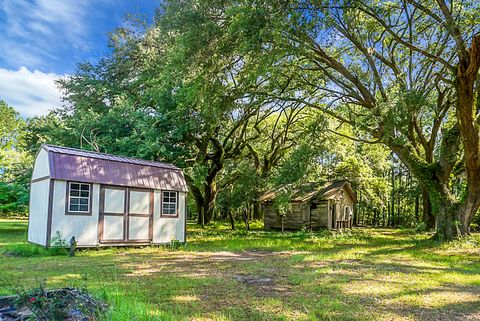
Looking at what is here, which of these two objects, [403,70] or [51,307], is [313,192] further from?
[51,307]

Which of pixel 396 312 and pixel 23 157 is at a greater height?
pixel 23 157

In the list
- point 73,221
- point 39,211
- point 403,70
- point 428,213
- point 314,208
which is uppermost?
point 403,70

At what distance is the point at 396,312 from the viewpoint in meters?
4.75

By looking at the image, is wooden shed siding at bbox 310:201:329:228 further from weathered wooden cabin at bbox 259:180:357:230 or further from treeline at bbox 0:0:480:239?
treeline at bbox 0:0:480:239

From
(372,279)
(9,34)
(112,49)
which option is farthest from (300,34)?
(112,49)

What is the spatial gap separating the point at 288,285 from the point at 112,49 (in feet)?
59.2

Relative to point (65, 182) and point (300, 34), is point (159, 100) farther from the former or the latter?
point (300, 34)

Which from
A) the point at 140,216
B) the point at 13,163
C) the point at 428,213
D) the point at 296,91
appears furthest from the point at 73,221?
the point at 428,213

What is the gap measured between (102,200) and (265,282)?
6680 millimetres

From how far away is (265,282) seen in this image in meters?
6.60

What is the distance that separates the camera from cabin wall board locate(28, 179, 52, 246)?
1029cm

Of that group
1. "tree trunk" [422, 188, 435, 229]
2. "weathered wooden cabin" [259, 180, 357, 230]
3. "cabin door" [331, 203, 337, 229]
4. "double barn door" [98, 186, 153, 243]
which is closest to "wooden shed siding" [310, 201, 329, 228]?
"weathered wooden cabin" [259, 180, 357, 230]

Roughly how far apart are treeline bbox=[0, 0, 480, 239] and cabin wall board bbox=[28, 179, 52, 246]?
330 cm

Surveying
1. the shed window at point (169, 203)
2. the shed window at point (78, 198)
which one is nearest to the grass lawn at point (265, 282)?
the shed window at point (78, 198)
